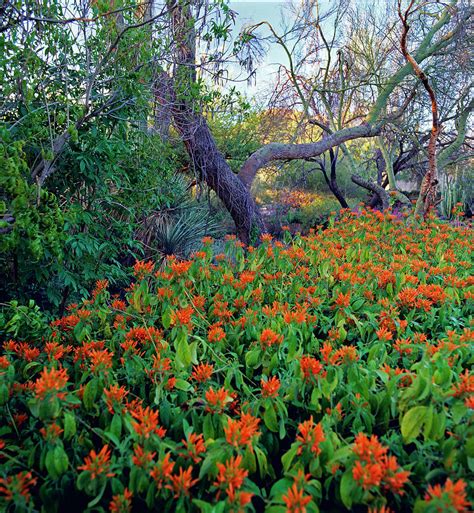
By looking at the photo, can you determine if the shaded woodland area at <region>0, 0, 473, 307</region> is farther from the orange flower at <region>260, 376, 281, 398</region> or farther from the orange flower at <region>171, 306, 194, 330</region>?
the orange flower at <region>260, 376, 281, 398</region>

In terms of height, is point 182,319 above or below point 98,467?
above

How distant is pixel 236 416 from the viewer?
3.75 ft

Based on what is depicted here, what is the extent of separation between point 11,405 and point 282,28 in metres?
9.00

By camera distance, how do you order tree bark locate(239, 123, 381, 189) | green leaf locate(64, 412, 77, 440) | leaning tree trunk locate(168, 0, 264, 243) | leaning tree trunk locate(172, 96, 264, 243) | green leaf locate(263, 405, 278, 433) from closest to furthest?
green leaf locate(64, 412, 77, 440) → green leaf locate(263, 405, 278, 433) → leaning tree trunk locate(168, 0, 264, 243) → leaning tree trunk locate(172, 96, 264, 243) → tree bark locate(239, 123, 381, 189)

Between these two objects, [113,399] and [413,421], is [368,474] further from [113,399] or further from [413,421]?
[113,399]

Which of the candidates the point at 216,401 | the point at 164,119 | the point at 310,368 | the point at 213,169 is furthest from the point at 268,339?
the point at 213,169

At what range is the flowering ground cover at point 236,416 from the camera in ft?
2.82

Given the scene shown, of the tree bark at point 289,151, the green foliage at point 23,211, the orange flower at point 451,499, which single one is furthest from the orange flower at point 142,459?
the tree bark at point 289,151

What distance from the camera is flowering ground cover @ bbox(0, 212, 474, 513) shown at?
861mm

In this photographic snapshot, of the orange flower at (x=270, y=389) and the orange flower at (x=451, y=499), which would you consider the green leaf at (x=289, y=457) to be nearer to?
the orange flower at (x=270, y=389)

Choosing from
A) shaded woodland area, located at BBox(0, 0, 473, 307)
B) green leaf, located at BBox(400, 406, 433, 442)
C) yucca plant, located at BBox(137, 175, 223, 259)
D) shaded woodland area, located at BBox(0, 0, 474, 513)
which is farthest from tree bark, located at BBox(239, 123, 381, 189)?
green leaf, located at BBox(400, 406, 433, 442)

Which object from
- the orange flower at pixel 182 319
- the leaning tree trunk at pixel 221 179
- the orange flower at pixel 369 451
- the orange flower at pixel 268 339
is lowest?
the orange flower at pixel 369 451

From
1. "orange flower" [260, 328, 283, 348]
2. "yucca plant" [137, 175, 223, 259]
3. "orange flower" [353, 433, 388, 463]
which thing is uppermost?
"yucca plant" [137, 175, 223, 259]

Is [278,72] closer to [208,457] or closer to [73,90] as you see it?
[73,90]
